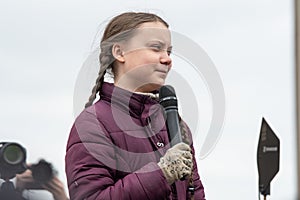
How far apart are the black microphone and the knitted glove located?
0.04 meters

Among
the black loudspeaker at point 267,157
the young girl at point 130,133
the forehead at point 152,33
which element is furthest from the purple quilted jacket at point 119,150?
the black loudspeaker at point 267,157

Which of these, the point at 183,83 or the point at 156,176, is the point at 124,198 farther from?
the point at 183,83

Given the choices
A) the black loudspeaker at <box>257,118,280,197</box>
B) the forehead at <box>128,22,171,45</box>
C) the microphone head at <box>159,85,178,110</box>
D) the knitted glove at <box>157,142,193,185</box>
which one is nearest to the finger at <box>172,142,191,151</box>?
the knitted glove at <box>157,142,193,185</box>

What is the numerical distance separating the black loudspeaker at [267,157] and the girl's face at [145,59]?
1.56 ft

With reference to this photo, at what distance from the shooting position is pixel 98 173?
1593 mm

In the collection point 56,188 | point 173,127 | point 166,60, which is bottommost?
point 56,188

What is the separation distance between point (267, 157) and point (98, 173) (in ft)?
1.98

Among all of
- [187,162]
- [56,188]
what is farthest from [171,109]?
[56,188]

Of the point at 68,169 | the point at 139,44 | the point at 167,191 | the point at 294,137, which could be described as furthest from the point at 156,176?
the point at 294,137

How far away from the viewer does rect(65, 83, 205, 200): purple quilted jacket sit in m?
1.57

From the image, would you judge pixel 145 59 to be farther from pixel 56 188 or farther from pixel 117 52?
pixel 56 188

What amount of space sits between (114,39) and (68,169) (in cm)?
27

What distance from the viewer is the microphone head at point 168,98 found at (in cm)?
166

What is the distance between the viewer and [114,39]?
1.76 metres
